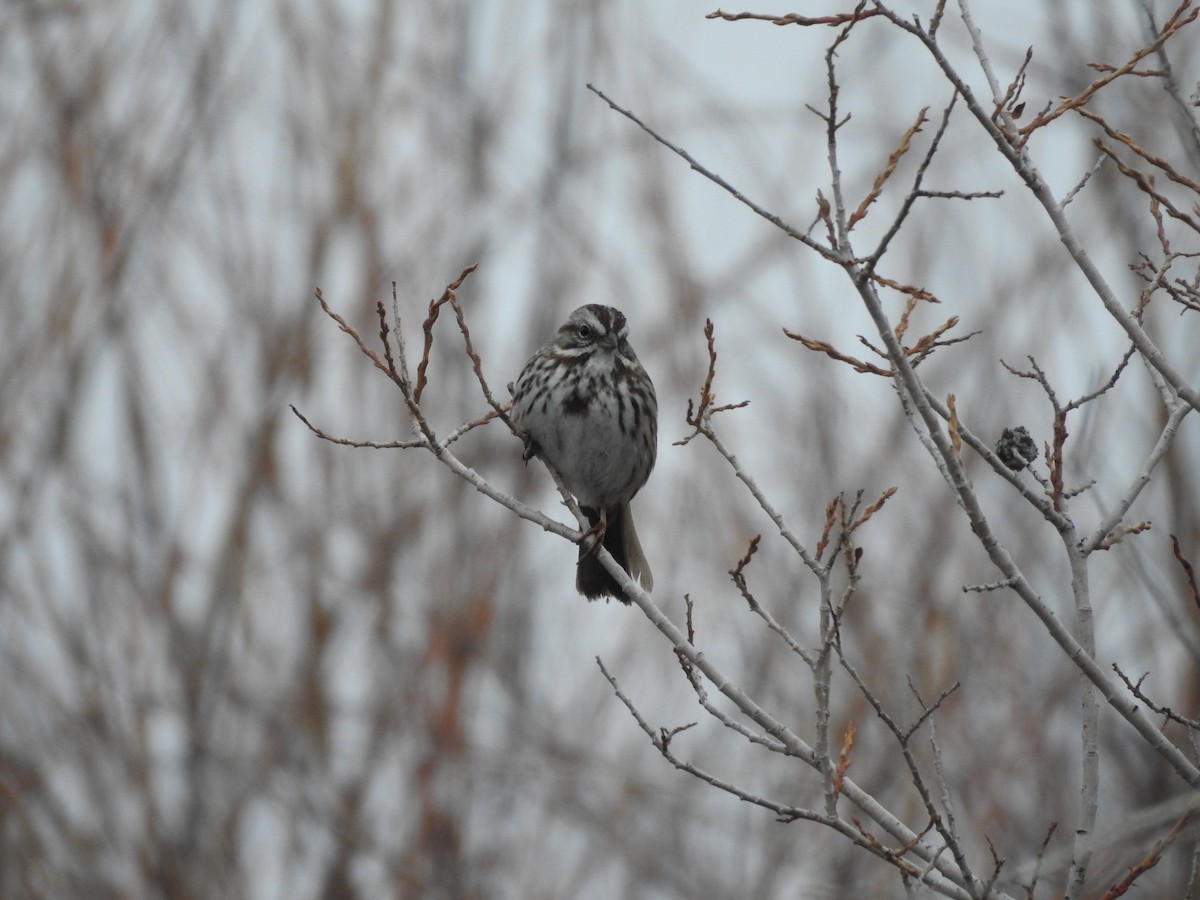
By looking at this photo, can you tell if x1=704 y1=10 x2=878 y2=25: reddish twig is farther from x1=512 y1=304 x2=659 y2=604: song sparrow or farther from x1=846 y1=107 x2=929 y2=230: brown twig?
x1=512 y1=304 x2=659 y2=604: song sparrow

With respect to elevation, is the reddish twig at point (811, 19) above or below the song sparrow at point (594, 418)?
below

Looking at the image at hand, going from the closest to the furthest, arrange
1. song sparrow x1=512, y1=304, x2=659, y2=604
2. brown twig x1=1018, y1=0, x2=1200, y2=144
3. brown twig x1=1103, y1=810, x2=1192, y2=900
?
brown twig x1=1103, y1=810, x2=1192, y2=900, brown twig x1=1018, y1=0, x2=1200, y2=144, song sparrow x1=512, y1=304, x2=659, y2=604

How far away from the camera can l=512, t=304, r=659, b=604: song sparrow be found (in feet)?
18.7

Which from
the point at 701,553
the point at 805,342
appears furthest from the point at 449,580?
the point at 805,342

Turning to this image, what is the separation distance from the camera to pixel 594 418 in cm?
570

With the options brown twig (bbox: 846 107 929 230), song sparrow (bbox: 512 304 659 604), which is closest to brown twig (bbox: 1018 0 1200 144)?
brown twig (bbox: 846 107 929 230)

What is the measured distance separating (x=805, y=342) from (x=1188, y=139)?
41.1 inches

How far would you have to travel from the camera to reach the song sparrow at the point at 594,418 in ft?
18.7

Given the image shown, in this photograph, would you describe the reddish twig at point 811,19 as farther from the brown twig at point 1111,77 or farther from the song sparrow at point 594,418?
the song sparrow at point 594,418

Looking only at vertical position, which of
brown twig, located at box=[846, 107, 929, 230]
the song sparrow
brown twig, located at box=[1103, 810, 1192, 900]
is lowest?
brown twig, located at box=[1103, 810, 1192, 900]

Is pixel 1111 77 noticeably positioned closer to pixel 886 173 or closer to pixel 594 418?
pixel 886 173

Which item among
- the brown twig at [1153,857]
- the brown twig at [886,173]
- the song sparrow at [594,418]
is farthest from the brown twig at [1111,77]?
the song sparrow at [594,418]

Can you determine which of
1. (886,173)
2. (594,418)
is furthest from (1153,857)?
(594,418)

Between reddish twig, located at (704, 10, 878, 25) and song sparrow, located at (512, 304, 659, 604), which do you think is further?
song sparrow, located at (512, 304, 659, 604)
